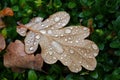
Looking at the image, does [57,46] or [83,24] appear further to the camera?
[83,24]

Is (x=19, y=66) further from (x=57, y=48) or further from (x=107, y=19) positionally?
(x=107, y=19)

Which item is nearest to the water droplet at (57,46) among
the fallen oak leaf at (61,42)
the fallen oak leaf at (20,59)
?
the fallen oak leaf at (61,42)

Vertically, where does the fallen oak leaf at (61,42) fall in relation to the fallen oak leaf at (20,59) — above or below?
above

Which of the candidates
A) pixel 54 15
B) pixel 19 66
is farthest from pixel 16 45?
pixel 54 15

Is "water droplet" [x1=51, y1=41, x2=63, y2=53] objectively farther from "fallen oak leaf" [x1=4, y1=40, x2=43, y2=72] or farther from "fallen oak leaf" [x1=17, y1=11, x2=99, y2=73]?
"fallen oak leaf" [x1=4, y1=40, x2=43, y2=72]

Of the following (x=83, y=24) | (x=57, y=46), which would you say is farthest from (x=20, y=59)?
(x=83, y=24)

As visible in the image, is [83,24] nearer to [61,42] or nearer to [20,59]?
[61,42]

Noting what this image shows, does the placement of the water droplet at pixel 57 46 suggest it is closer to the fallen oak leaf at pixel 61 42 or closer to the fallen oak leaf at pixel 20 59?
the fallen oak leaf at pixel 61 42
